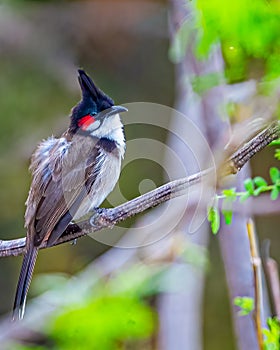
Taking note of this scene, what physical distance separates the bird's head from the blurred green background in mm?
1814

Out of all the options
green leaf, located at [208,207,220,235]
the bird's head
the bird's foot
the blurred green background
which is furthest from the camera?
the blurred green background

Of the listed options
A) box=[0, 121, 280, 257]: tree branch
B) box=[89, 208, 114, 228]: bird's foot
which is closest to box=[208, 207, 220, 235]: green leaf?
box=[0, 121, 280, 257]: tree branch

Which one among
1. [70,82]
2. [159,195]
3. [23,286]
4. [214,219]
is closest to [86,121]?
[23,286]

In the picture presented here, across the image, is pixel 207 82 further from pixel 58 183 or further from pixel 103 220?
pixel 58 183

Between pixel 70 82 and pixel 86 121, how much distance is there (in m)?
2.11

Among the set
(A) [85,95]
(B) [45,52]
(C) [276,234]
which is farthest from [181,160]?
(B) [45,52]

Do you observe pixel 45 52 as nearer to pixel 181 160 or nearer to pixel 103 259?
pixel 103 259

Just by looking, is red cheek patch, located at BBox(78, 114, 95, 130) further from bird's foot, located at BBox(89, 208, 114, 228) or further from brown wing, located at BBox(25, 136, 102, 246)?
bird's foot, located at BBox(89, 208, 114, 228)

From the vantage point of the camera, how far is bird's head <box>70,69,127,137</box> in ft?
7.77

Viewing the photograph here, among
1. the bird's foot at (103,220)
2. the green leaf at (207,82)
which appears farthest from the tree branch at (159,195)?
the green leaf at (207,82)

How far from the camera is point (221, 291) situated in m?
4.43

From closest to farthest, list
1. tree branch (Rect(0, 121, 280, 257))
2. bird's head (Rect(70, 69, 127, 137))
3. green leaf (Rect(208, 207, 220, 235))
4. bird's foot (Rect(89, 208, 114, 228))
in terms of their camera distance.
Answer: tree branch (Rect(0, 121, 280, 257))
green leaf (Rect(208, 207, 220, 235))
bird's foot (Rect(89, 208, 114, 228))
bird's head (Rect(70, 69, 127, 137))

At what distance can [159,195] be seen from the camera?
1.64 m

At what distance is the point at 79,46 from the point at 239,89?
2534 millimetres
